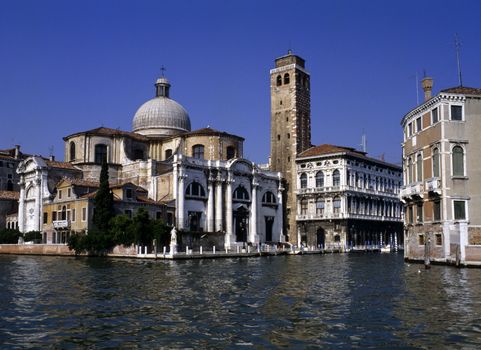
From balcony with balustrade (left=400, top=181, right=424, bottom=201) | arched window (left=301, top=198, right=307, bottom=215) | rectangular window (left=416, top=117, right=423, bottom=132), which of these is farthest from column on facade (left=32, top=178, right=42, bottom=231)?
rectangular window (left=416, top=117, right=423, bottom=132)

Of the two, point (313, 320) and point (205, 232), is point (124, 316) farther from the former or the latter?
point (205, 232)

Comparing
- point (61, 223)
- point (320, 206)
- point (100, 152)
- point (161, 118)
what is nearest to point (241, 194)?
point (320, 206)

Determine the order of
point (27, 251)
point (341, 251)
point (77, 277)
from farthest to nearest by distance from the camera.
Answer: point (341, 251)
point (27, 251)
point (77, 277)

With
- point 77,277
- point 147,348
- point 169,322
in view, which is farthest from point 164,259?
point 147,348

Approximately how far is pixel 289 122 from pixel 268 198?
27.4 feet

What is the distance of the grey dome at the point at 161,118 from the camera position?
60.1 metres

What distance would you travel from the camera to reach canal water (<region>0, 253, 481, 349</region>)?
10.1 m

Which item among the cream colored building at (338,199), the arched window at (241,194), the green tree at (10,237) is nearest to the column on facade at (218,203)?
the arched window at (241,194)

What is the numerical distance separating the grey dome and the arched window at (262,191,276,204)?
1157 cm

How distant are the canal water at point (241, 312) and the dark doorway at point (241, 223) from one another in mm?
32530

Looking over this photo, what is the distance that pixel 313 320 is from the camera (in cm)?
1202

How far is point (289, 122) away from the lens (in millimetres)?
59188

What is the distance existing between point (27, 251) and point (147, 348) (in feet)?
125

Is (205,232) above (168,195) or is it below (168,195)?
below
